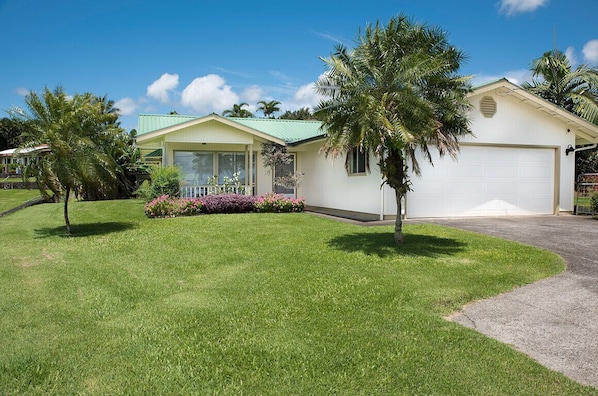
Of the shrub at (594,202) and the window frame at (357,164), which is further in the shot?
the window frame at (357,164)

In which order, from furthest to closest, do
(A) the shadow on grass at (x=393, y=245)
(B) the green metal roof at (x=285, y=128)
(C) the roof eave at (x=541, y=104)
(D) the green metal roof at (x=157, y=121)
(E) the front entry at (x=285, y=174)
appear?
(B) the green metal roof at (x=285, y=128)
(D) the green metal roof at (x=157, y=121)
(E) the front entry at (x=285, y=174)
(C) the roof eave at (x=541, y=104)
(A) the shadow on grass at (x=393, y=245)

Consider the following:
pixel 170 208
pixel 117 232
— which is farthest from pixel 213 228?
pixel 170 208

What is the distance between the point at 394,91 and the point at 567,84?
62.1 feet

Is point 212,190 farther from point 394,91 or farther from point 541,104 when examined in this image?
point 541,104

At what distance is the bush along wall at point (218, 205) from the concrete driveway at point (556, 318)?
940cm

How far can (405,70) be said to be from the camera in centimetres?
769

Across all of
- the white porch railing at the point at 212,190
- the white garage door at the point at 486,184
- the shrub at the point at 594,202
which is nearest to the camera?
the white garage door at the point at 486,184

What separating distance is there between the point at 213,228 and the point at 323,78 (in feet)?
17.4

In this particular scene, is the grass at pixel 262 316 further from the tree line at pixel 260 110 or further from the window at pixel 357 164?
the tree line at pixel 260 110

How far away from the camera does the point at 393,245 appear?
29.2ft

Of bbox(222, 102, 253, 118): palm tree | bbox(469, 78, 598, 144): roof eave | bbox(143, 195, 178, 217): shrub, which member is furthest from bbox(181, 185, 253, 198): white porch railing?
bbox(222, 102, 253, 118): palm tree

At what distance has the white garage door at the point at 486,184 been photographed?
13766mm

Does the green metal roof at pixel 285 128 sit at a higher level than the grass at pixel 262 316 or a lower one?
higher

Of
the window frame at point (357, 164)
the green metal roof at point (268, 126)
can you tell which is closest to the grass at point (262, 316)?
the window frame at point (357, 164)
